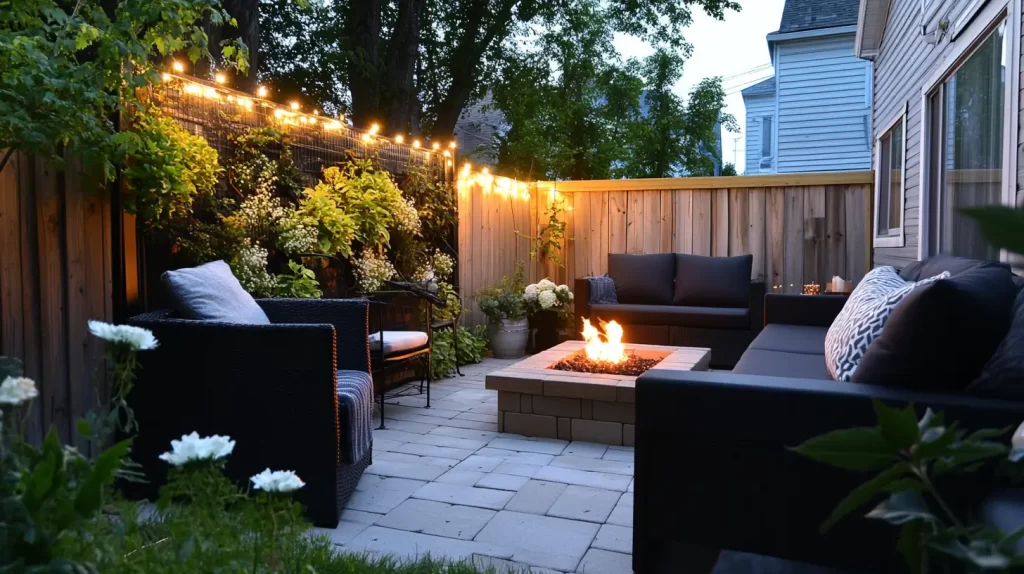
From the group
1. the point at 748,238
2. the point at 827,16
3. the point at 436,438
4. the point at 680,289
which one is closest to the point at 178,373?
the point at 436,438

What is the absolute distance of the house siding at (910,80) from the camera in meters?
4.30

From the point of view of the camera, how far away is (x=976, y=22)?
330 cm

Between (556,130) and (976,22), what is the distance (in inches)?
400

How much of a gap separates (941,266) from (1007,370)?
1447 mm

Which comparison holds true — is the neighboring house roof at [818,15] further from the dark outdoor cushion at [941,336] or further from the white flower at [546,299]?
the dark outdoor cushion at [941,336]

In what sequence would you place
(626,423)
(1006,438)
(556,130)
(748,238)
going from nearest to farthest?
(1006,438), (626,423), (748,238), (556,130)

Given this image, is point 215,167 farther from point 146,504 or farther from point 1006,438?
point 1006,438

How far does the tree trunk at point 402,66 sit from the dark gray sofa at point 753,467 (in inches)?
297

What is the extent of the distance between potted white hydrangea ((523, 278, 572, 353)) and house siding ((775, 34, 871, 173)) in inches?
299

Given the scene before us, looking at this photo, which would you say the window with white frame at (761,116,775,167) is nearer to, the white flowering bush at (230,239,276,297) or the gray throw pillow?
the white flowering bush at (230,239,276,297)

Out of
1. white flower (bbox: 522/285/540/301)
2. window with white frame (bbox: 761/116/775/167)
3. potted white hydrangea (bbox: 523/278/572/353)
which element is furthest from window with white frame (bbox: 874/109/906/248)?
window with white frame (bbox: 761/116/775/167)

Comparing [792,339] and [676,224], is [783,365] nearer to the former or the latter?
[792,339]

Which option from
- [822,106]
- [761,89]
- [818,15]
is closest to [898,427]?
[822,106]

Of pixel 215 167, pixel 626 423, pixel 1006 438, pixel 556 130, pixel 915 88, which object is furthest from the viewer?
pixel 556 130
